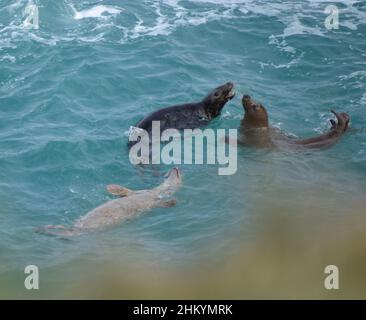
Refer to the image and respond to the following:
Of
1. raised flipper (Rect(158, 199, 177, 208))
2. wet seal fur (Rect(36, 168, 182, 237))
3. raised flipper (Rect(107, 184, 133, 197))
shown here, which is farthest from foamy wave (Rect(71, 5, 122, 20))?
raised flipper (Rect(158, 199, 177, 208))

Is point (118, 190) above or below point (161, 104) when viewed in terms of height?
below

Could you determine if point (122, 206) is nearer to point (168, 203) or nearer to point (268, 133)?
point (168, 203)

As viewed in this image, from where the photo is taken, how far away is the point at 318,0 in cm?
2319

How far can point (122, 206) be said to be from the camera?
1191cm

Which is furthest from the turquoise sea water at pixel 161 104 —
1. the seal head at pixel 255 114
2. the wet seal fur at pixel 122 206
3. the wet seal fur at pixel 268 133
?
the seal head at pixel 255 114

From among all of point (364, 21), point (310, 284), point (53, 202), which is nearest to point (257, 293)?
point (310, 284)

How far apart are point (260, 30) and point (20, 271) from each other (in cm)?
1282

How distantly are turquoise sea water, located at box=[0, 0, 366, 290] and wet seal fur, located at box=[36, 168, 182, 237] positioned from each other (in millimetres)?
193

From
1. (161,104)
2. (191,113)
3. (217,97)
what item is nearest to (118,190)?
(191,113)

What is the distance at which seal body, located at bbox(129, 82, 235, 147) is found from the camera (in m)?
14.9

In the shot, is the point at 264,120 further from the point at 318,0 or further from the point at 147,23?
the point at 318,0

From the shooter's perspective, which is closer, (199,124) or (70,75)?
(199,124)

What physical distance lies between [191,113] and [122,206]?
13.6ft
